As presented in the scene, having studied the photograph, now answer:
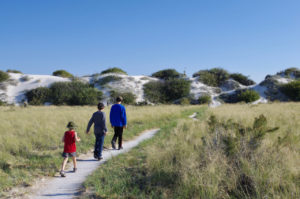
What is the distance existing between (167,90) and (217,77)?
16256 mm

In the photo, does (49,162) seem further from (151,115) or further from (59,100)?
(59,100)

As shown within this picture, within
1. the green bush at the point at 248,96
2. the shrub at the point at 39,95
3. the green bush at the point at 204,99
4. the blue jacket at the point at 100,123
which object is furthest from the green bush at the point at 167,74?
the blue jacket at the point at 100,123

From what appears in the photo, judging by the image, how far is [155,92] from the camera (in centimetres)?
4172

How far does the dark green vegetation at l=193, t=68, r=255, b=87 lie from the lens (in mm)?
46713

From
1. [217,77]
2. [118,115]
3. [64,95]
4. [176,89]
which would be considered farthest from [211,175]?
[217,77]

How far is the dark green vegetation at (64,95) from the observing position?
1388 inches

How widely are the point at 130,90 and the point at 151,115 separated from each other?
2369 cm

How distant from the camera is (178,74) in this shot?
5009cm

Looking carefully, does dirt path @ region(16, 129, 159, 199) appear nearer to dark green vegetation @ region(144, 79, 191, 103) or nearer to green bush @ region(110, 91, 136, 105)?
green bush @ region(110, 91, 136, 105)

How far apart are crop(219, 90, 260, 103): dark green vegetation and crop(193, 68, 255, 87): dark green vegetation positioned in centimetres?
910

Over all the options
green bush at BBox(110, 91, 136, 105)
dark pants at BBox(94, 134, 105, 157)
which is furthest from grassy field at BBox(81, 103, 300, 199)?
green bush at BBox(110, 91, 136, 105)

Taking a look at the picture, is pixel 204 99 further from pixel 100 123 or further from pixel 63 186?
pixel 63 186

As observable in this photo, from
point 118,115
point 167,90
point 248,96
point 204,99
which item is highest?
point 167,90

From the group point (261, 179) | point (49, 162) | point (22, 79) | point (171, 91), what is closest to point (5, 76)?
point (22, 79)
